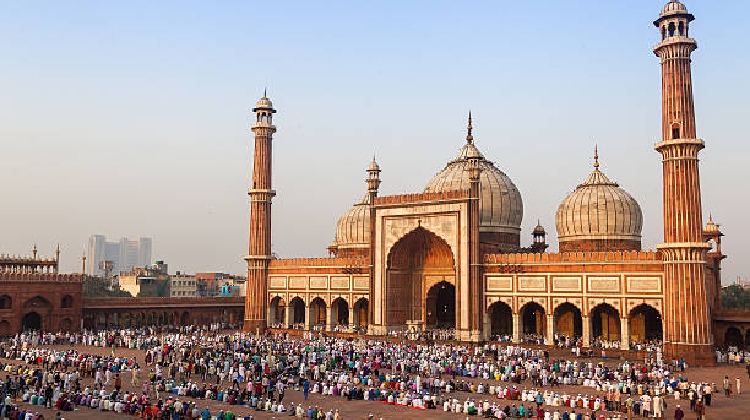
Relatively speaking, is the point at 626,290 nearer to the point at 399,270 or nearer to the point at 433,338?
the point at 433,338

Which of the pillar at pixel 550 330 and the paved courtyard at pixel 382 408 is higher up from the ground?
the pillar at pixel 550 330

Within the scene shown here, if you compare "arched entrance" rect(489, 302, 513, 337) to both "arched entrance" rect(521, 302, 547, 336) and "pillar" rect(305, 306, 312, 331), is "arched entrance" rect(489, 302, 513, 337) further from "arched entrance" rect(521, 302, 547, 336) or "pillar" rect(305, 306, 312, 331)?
"pillar" rect(305, 306, 312, 331)

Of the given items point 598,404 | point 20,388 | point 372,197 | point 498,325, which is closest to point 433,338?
point 498,325

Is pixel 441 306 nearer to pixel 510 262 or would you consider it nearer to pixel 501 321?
pixel 501 321

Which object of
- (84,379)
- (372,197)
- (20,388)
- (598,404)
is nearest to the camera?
(598,404)

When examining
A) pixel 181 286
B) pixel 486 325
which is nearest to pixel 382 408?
pixel 486 325

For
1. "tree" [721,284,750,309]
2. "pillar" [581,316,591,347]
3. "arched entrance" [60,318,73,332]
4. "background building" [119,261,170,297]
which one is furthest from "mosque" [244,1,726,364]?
"background building" [119,261,170,297]

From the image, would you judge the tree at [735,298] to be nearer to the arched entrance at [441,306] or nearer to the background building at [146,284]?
the arched entrance at [441,306]

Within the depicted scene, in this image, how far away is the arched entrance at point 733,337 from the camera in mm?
34662

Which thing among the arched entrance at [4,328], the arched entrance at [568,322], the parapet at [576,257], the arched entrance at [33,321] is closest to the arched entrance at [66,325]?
the arched entrance at [33,321]

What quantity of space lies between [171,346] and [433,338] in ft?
48.6

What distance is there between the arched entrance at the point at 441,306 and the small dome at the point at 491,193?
4.81 meters

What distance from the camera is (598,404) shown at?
20.5m

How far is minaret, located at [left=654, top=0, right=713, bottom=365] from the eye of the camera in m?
31.1
